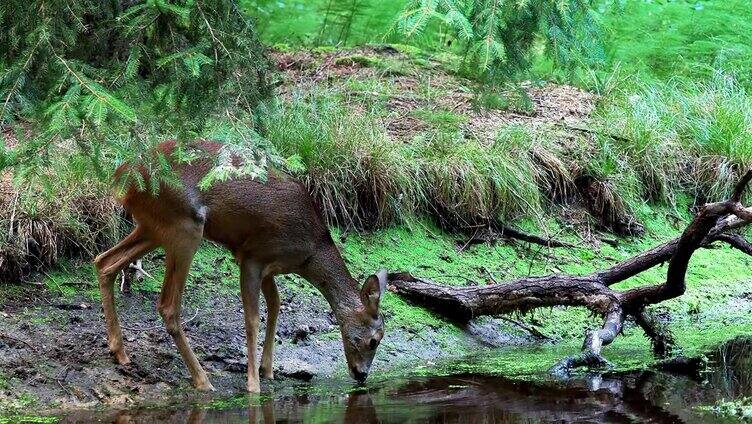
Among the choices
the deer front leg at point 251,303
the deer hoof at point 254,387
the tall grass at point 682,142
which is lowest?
the deer hoof at point 254,387

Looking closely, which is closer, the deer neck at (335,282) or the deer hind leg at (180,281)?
the deer hind leg at (180,281)

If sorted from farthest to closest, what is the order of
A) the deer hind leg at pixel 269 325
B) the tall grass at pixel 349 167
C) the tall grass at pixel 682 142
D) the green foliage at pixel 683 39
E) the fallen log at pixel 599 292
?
the green foliage at pixel 683 39
the tall grass at pixel 682 142
the tall grass at pixel 349 167
the fallen log at pixel 599 292
the deer hind leg at pixel 269 325

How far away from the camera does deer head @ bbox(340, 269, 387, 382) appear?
8055 mm

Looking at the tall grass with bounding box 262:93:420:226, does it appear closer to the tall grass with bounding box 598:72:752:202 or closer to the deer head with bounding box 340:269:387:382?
the deer head with bounding box 340:269:387:382

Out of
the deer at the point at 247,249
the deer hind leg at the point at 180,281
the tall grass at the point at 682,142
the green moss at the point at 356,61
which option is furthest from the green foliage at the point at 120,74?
the green moss at the point at 356,61

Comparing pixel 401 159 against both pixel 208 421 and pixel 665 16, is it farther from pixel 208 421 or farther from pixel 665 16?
pixel 665 16

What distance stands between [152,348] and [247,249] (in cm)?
105

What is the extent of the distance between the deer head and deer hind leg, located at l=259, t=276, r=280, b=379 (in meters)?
0.55

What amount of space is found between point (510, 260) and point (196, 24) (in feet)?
17.2

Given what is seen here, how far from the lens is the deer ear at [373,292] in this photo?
26.5 ft

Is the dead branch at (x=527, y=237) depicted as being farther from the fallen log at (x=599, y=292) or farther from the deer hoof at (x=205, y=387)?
the deer hoof at (x=205, y=387)

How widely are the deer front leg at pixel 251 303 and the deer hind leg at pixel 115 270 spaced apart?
2.37 feet

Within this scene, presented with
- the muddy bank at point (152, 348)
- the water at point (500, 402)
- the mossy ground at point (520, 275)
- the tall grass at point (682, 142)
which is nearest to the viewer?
the water at point (500, 402)

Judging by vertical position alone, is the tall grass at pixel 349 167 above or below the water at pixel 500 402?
above
